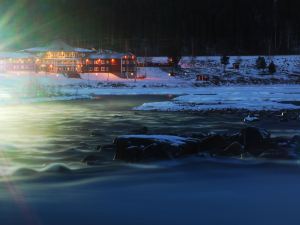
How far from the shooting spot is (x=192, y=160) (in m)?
16.2

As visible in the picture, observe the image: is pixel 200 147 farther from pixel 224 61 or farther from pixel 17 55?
pixel 17 55

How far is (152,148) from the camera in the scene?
16.6 meters

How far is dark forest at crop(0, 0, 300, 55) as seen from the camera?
139500 mm

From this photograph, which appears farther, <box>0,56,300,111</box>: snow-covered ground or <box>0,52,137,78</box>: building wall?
<box>0,52,137,78</box>: building wall

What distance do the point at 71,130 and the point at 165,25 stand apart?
124571 mm

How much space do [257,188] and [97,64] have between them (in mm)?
90415

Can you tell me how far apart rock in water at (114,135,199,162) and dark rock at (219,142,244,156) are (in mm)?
992

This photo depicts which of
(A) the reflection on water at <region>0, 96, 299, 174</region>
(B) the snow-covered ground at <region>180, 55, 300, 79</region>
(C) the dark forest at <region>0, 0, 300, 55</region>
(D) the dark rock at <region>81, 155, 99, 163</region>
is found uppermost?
(C) the dark forest at <region>0, 0, 300, 55</region>

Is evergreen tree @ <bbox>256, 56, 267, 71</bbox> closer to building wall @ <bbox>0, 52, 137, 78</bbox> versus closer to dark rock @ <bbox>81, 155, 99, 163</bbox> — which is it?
building wall @ <bbox>0, 52, 137, 78</bbox>

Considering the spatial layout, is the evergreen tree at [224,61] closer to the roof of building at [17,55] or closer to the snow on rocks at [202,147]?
the roof of building at [17,55]

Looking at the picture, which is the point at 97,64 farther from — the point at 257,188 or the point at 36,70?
the point at 257,188

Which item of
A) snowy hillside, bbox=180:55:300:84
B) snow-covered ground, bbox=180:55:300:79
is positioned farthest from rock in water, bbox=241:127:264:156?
snow-covered ground, bbox=180:55:300:79

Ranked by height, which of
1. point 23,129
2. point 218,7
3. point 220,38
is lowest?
point 23,129

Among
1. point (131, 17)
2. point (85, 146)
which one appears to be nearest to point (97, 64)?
point (131, 17)
